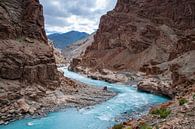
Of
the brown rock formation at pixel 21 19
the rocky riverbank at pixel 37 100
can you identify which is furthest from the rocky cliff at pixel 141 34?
the brown rock formation at pixel 21 19

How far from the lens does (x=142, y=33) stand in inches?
4801

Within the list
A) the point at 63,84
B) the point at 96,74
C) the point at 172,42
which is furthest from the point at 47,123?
the point at 172,42

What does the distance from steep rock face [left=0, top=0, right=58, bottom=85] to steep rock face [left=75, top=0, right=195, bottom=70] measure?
186ft

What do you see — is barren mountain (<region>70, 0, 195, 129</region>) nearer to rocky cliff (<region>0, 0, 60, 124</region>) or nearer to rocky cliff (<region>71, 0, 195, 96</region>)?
rocky cliff (<region>71, 0, 195, 96</region>)

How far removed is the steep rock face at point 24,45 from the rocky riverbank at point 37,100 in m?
1.67

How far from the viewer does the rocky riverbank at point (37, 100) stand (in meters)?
40.0

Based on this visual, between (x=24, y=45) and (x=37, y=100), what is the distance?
346 inches

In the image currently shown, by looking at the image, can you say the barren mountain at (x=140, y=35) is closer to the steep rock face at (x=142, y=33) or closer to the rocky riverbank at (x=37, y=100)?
the steep rock face at (x=142, y=33)

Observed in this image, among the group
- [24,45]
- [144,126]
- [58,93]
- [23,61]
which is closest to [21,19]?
[24,45]

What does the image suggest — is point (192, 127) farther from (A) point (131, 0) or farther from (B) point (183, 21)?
(A) point (131, 0)

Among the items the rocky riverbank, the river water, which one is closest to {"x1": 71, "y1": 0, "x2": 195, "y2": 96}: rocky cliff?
the rocky riverbank

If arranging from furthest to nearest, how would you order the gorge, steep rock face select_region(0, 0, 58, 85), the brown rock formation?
the brown rock formation
steep rock face select_region(0, 0, 58, 85)
the gorge

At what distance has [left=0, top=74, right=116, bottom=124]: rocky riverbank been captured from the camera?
40.0 m

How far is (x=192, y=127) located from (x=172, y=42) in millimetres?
96686
